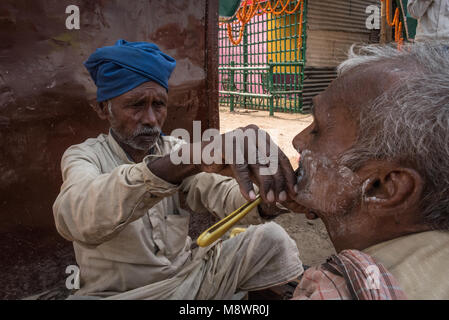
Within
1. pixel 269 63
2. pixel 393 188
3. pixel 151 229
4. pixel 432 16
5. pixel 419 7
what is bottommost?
pixel 151 229

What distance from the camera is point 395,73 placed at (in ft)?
3.44

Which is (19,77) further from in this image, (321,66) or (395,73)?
(321,66)

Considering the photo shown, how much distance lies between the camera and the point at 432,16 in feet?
15.1

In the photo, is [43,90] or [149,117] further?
[43,90]

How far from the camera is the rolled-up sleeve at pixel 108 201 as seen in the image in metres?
1.31

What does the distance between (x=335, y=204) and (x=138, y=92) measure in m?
1.27

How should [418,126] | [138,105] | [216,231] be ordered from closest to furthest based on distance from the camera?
[418,126]
[216,231]
[138,105]

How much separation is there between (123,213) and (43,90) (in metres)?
1.57

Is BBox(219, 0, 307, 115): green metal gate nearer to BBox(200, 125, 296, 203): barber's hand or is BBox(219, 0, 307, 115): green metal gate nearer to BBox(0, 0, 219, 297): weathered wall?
BBox(0, 0, 219, 297): weathered wall

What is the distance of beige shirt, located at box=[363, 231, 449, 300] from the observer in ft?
2.67

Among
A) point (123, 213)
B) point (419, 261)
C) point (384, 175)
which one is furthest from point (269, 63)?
point (419, 261)

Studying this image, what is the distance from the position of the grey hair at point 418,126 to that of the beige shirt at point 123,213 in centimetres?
74

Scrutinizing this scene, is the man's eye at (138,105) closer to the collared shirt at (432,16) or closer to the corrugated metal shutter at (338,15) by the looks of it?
the collared shirt at (432,16)

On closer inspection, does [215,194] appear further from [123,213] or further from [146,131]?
[123,213]
